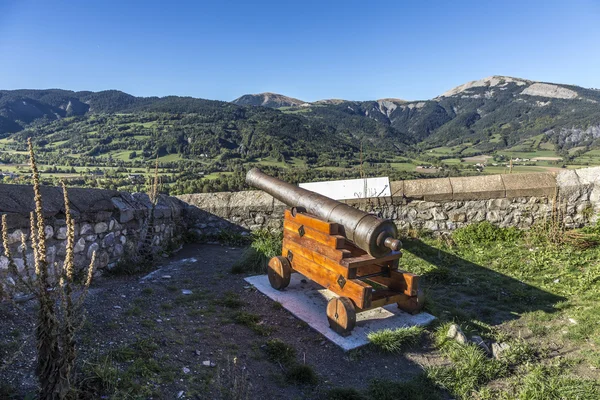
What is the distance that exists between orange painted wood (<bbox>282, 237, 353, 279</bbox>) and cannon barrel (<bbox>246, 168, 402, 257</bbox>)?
13.6 inches

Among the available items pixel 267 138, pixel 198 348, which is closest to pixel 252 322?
pixel 198 348

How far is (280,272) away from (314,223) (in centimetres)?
99

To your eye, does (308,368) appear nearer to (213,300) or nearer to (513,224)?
(213,300)

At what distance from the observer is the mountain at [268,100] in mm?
173375

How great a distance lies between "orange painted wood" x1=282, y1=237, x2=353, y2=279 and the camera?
14.1ft

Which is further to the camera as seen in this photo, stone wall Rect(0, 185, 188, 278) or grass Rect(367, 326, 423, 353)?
stone wall Rect(0, 185, 188, 278)

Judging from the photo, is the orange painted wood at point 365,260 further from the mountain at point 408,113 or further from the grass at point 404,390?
the mountain at point 408,113

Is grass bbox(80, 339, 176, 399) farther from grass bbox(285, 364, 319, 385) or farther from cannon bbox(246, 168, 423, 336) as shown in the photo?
cannon bbox(246, 168, 423, 336)

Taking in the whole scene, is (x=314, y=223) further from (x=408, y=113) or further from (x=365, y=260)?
(x=408, y=113)

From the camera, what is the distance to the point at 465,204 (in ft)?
24.3

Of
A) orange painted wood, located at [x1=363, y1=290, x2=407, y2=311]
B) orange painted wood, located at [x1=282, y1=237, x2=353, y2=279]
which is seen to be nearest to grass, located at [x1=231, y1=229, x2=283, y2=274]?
orange painted wood, located at [x1=282, y1=237, x2=353, y2=279]

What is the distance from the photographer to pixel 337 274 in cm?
438

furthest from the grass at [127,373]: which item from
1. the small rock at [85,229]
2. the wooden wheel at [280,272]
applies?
the small rock at [85,229]

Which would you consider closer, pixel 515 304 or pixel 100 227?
pixel 515 304
